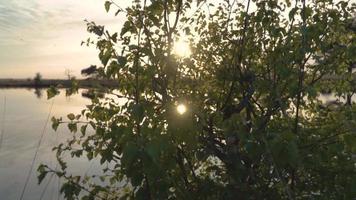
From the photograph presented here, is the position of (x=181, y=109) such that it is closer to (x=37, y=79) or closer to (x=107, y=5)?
(x=107, y=5)

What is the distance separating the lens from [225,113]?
15.5 feet

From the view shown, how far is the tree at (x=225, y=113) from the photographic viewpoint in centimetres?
280

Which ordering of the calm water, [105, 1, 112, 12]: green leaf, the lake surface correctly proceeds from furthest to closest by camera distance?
the calm water
the lake surface
[105, 1, 112, 12]: green leaf

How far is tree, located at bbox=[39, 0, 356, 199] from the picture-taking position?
9.20 feet

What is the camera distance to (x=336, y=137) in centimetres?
370

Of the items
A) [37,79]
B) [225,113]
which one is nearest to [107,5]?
[225,113]

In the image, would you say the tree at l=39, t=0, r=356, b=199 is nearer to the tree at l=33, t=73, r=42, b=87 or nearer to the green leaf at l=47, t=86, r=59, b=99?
the green leaf at l=47, t=86, r=59, b=99

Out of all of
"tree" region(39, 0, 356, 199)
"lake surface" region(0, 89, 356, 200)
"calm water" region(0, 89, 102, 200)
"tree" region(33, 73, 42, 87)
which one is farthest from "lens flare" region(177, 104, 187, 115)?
"tree" region(33, 73, 42, 87)

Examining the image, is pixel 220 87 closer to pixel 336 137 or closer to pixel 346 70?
pixel 346 70

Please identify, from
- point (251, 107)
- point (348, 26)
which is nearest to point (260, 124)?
point (251, 107)

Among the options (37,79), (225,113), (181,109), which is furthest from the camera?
(37,79)

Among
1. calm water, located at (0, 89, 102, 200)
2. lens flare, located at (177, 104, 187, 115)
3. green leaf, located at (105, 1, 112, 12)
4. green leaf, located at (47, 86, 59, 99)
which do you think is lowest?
calm water, located at (0, 89, 102, 200)

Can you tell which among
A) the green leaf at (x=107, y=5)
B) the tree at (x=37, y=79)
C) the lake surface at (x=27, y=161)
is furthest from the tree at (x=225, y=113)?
the tree at (x=37, y=79)

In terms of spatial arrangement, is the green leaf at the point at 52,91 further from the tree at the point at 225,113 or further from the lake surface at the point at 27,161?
the lake surface at the point at 27,161
